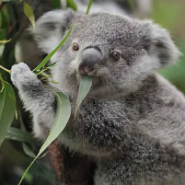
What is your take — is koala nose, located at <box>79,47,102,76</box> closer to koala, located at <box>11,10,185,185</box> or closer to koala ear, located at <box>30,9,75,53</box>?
koala, located at <box>11,10,185,185</box>

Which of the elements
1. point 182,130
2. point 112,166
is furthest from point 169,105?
point 112,166

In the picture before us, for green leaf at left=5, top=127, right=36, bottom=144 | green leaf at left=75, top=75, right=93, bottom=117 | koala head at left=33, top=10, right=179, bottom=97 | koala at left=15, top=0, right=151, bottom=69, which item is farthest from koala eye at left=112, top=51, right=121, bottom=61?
green leaf at left=5, top=127, right=36, bottom=144

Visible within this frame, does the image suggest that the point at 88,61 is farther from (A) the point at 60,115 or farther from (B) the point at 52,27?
(B) the point at 52,27

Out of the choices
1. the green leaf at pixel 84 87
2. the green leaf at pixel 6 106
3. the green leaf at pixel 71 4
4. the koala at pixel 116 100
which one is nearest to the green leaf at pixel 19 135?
the koala at pixel 116 100

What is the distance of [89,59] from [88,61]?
0.06 feet

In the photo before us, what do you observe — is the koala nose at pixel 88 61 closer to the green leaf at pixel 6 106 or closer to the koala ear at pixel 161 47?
the green leaf at pixel 6 106

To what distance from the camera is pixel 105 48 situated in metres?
2.69

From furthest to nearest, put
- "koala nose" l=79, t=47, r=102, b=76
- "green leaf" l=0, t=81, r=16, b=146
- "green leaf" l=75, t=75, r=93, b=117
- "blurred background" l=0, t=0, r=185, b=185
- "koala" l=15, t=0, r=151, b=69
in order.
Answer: "koala" l=15, t=0, r=151, b=69 < "blurred background" l=0, t=0, r=185, b=185 < "koala nose" l=79, t=47, r=102, b=76 < "green leaf" l=0, t=81, r=16, b=146 < "green leaf" l=75, t=75, r=93, b=117

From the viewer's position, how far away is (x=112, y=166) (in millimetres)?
2637

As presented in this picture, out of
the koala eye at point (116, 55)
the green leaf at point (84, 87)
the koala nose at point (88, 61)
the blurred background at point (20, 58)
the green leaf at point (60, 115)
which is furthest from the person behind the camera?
the blurred background at point (20, 58)

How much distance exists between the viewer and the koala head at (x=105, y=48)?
2648 mm

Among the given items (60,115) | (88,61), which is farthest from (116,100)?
(60,115)

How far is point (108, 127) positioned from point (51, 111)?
17.2 inches

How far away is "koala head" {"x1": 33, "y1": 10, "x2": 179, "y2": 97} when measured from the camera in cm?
265
